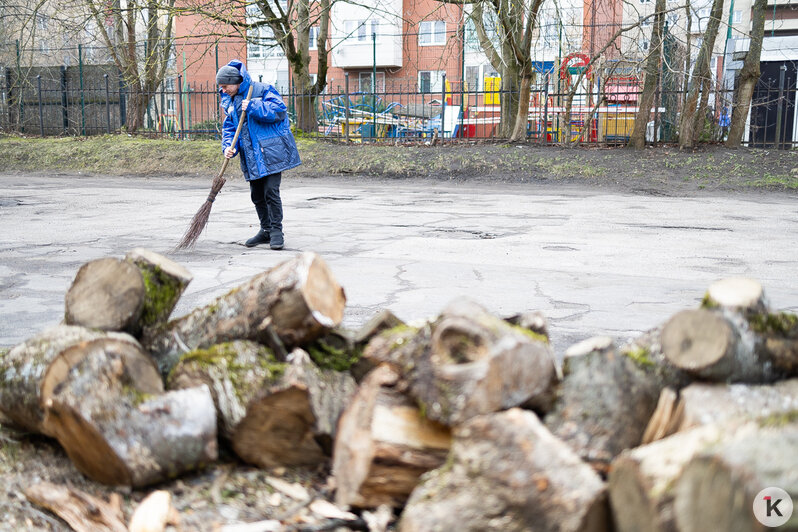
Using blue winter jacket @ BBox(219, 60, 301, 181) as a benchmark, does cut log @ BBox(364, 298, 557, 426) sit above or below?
below

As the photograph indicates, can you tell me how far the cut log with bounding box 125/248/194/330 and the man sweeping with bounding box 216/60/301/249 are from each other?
4606 mm

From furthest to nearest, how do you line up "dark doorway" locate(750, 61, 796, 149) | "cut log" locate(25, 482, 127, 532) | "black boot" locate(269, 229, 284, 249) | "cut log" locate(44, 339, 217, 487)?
"dark doorway" locate(750, 61, 796, 149), "black boot" locate(269, 229, 284, 249), "cut log" locate(44, 339, 217, 487), "cut log" locate(25, 482, 127, 532)

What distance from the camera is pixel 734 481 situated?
64.3 inches

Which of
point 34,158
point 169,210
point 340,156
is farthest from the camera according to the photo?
point 34,158

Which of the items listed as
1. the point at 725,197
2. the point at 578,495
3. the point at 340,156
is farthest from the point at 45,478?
the point at 340,156

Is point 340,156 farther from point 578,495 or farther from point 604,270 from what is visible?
point 578,495

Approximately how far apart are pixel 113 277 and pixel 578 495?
1904 mm

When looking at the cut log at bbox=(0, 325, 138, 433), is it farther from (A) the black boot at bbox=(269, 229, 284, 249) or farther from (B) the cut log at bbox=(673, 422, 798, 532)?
(A) the black boot at bbox=(269, 229, 284, 249)

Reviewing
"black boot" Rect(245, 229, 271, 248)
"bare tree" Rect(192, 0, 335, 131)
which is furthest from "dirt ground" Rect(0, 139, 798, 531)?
"black boot" Rect(245, 229, 271, 248)

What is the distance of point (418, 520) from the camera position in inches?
83.2

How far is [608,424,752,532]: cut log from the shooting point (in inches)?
70.0

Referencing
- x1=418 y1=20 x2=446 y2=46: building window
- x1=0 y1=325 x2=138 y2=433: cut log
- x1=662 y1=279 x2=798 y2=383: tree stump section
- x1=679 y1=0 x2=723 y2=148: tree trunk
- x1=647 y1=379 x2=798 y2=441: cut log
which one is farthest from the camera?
x1=418 y1=20 x2=446 y2=46: building window

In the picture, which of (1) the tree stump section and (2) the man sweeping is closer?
(1) the tree stump section

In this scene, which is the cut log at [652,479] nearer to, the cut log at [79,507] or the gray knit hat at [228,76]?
the cut log at [79,507]
